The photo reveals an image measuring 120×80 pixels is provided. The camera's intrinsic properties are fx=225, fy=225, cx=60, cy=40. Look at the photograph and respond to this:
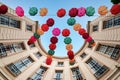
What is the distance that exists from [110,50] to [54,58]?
43.1 ft

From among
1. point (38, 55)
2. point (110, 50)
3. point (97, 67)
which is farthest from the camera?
point (38, 55)

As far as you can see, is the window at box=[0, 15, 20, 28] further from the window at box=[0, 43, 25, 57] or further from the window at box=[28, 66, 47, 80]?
the window at box=[28, 66, 47, 80]

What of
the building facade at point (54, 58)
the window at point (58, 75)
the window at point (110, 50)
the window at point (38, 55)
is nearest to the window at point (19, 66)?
the building facade at point (54, 58)

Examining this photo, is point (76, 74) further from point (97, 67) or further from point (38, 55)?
point (38, 55)

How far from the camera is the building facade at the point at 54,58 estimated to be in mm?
22297

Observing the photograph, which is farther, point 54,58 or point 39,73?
point 54,58

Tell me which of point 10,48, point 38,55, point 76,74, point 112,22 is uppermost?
point 112,22

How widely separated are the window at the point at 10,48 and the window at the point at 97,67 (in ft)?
29.6

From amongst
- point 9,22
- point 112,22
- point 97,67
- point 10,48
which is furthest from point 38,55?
point 112,22

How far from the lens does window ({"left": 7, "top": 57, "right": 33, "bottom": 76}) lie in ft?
78.0

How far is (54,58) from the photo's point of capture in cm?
3622

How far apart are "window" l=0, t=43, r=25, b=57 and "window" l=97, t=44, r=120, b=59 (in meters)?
10.1

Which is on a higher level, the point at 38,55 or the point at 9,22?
the point at 9,22

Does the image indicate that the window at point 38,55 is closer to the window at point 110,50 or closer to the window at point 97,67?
the window at point 97,67
